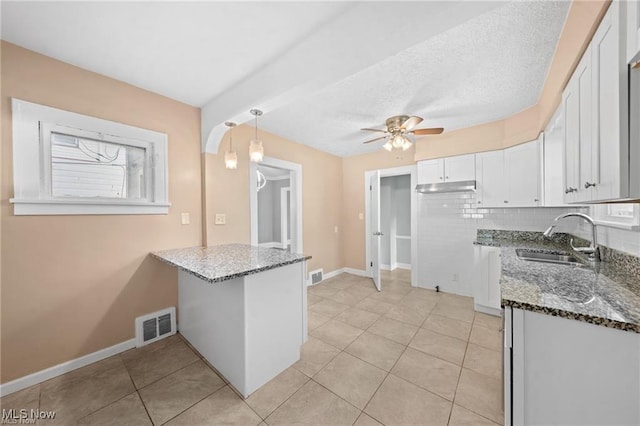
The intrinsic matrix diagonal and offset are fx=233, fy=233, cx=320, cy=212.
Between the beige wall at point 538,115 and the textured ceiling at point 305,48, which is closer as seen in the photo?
the beige wall at point 538,115

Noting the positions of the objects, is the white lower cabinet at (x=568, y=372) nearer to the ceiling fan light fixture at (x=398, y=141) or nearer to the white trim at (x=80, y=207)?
the ceiling fan light fixture at (x=398, y=141)

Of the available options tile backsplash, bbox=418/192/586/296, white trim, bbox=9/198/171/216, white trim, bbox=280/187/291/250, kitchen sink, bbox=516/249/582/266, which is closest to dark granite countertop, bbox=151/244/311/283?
white trim, bbox=9/198/171/216

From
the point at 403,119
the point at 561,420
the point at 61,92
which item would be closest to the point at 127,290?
the point at 61,92

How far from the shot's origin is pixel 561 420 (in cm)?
95

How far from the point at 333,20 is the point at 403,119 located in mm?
1504

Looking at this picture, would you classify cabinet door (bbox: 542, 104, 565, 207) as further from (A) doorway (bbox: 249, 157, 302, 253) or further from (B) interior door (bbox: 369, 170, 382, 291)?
(A) doorway (bbox: 249, 157, 302, 253)

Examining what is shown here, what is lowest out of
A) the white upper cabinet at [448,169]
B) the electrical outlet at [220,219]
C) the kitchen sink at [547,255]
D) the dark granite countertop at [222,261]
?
the kitchen sink at [547,255]

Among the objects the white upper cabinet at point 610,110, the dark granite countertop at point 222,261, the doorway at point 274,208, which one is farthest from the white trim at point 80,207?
the doorway at point 274,208

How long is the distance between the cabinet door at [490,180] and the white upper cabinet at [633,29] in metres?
2.40

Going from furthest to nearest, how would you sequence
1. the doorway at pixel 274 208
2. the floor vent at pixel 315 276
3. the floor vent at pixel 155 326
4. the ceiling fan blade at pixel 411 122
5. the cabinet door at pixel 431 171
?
the doorway at pixel 274 208 → the floor vent at pixel 315 276 → the cabinet door at pixel 431 171 → the ceiling fan blade at pixel 411 122 → the floor vent at pixel 155 326

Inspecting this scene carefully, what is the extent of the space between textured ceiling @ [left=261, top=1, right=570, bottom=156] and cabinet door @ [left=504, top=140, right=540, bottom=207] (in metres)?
0.47

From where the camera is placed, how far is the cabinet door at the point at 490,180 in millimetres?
2990

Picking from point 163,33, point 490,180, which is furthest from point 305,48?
point 490,180

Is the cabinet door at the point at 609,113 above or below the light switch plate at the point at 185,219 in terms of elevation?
above
